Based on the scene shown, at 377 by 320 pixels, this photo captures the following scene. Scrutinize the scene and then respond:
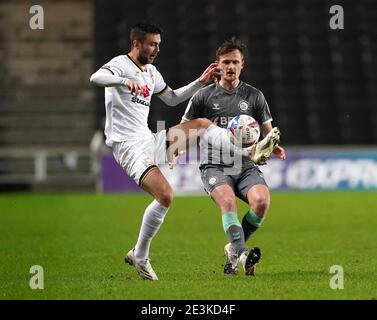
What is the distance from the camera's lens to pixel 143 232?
7.94 meters

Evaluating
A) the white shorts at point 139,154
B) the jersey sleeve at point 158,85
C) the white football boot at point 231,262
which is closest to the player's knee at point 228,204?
the white football boot at point 231,262

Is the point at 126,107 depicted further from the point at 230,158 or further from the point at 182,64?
the point at 182,64

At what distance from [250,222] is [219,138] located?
803mm

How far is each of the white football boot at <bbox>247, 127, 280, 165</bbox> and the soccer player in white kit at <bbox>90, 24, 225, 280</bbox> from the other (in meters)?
0.53

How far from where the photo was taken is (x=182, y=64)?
79.7 ft

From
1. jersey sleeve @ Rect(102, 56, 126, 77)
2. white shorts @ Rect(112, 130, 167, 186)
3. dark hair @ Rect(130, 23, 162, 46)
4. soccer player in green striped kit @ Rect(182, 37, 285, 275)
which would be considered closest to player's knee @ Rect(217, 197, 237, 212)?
soccer player in green striped kit @ Rect(182, 37, 285, 275)

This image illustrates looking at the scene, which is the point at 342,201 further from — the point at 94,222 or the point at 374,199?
the point at 94,222

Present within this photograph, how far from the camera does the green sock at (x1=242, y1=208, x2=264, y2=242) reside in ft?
27.2

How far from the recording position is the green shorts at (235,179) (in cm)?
827

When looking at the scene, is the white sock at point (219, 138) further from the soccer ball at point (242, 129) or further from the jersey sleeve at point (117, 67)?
the jersey sleeve at point (117, 67)

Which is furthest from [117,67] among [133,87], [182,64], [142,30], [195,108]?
[182,64]

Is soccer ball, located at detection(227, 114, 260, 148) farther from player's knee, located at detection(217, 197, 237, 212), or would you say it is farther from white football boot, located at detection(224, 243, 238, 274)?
white football boot, located at detection(224, 243, 238, 274)
